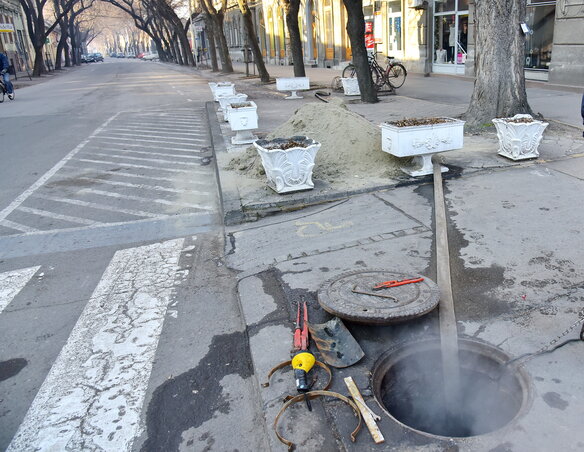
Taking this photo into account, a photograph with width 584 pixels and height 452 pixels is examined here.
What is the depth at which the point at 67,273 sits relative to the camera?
548cm

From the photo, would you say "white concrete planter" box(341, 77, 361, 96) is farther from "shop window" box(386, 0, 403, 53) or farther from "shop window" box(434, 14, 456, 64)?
"shop window" box(386, 0, 403, 53)

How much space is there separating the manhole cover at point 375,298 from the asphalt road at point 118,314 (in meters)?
0.81

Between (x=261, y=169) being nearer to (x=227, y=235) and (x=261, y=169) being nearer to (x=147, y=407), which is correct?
(x=227, y=235)

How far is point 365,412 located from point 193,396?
3.88 feet

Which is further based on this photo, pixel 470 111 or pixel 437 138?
pixel 470 111

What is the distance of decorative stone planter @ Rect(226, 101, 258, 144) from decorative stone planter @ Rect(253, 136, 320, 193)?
3328 mm

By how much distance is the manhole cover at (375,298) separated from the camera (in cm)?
373

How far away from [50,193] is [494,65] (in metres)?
8.36

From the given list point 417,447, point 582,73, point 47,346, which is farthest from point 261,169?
point 582,73

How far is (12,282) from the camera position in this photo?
210 inches

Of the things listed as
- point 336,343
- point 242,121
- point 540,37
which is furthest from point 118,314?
point 540,37

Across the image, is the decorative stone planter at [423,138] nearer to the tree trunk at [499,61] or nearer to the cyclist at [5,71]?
the tree trunk at [499,61]

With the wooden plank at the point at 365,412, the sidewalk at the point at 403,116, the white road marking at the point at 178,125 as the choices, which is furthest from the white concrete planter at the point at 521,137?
the white road marking at the point at 178,125

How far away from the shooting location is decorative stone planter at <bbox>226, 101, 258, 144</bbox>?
33.9 feet
